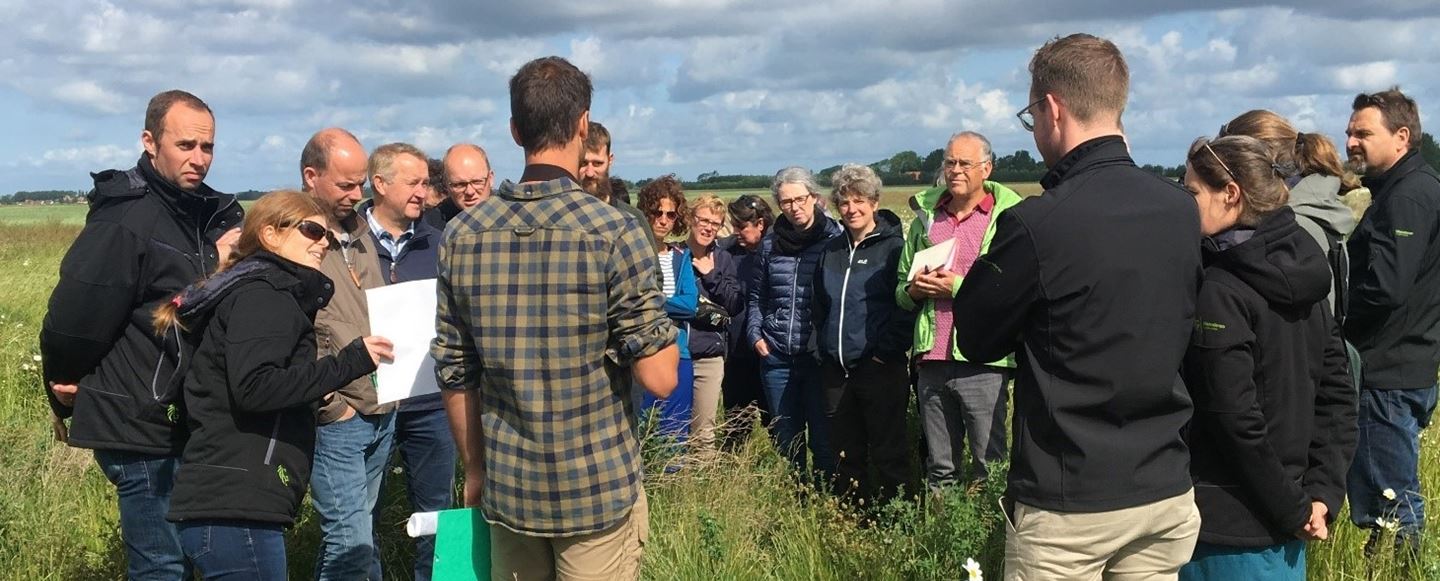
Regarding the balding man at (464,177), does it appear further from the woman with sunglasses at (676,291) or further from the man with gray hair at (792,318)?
the man with gray hair at (792,318)

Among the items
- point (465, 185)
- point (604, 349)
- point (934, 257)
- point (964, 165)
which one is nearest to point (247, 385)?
point (604, 349)

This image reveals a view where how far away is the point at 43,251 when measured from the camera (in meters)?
26.2

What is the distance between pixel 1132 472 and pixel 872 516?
3.35 m

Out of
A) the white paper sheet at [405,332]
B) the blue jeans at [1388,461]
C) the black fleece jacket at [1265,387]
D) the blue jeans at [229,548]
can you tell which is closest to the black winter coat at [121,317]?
the blue jeans at [229,548]

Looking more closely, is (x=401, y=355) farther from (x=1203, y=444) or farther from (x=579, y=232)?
(x=1203, y=444)

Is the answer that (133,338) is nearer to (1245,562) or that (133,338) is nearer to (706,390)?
(706,390)

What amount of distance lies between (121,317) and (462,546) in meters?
1.54

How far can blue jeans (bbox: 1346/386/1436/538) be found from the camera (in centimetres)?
434

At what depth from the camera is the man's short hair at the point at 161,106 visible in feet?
12.1

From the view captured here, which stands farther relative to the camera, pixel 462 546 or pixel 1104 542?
pixel 462 546

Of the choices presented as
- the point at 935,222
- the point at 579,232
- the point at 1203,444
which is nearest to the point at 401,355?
the point at 579,232

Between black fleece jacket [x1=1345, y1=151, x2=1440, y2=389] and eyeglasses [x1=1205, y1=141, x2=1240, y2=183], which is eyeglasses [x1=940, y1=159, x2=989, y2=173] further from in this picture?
eyeglasses [x1=1205, y1=141, x2=1240, y2=183]

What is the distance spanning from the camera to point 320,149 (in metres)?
4.09

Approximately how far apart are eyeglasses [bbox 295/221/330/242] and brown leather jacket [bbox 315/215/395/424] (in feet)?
2.32
